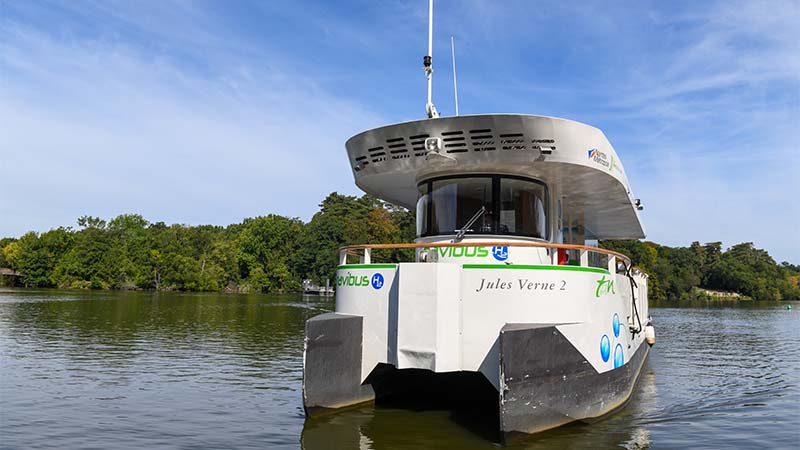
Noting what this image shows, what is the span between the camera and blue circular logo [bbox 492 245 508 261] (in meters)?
9.08

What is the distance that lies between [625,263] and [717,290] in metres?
120

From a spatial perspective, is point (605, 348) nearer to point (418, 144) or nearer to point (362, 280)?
point (362, 280)

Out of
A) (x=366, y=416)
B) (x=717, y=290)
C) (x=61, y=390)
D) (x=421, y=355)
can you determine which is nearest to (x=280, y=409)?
(x=366, y=416)

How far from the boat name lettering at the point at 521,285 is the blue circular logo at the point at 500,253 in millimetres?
936

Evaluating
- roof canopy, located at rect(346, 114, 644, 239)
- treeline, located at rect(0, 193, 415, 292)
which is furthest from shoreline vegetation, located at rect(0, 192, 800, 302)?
roof canopy, located at rect(346, 114, 644, 239)

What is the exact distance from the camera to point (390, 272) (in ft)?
29.5

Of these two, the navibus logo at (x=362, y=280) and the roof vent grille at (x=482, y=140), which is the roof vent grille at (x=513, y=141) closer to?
the roof vent grille at (x=482, y=140)

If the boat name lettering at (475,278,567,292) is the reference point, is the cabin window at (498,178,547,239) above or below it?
above

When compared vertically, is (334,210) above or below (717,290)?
above

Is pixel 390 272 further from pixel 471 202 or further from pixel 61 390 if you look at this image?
pixel 61 390

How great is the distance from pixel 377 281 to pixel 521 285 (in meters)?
2.20

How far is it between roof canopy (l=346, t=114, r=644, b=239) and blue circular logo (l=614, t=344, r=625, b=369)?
2.87 m

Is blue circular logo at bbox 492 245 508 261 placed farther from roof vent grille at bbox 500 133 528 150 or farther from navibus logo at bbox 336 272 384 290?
navibus logo at bbox 336 272 384 290

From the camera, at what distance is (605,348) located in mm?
8773
